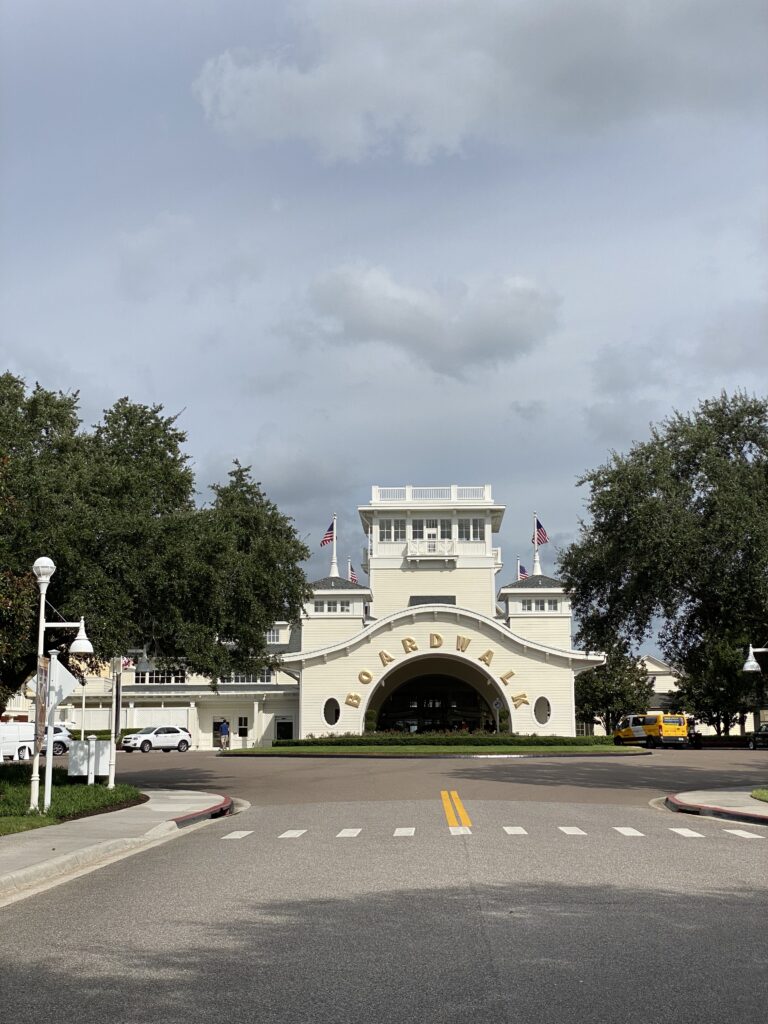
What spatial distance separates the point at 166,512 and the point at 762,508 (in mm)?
14584

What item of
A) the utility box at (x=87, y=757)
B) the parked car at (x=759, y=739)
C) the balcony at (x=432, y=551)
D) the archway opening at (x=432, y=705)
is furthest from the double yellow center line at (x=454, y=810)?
the archway opening at (x=432, y=705)

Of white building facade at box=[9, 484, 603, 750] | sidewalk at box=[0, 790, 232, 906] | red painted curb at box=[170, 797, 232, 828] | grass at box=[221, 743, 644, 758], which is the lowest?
grass at box=[221, 743, 644, 758]

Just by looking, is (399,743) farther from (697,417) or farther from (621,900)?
(621,900)

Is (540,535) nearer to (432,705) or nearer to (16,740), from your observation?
(432,705)

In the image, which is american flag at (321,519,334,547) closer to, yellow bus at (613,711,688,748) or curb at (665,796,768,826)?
yellow bus at (613,711,688,748)

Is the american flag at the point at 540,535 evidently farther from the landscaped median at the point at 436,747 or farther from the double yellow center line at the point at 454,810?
the double yellow center line at the point at 454,810

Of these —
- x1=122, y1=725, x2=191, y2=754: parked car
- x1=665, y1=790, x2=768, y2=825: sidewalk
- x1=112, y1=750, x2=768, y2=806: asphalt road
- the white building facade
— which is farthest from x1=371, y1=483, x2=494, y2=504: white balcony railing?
x1=665, y1=790, x2=768, y2=825: sidewalk

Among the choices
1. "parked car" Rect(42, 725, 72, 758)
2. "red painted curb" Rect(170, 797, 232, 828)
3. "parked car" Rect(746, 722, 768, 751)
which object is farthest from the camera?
"parked car" Rect(746, 722, 768, 751)

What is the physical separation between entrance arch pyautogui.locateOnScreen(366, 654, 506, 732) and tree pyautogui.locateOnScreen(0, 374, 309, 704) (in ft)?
150

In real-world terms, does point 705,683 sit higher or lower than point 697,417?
lower

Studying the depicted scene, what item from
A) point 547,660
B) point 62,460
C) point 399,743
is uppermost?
point 62,460

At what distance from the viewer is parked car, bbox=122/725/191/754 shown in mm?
60156

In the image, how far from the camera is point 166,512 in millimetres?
26922

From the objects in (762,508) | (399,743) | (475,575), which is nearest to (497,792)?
(762,508)
